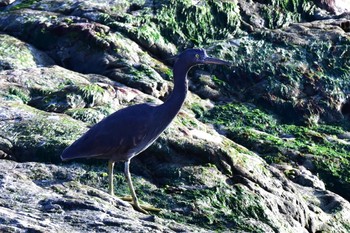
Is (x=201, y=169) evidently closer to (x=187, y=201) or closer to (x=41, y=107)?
(x=187, y=201)

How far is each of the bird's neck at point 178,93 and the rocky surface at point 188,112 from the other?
3.38 ft

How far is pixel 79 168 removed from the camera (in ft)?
36.2

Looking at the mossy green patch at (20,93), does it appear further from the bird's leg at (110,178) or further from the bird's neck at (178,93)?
the bird's leg at (110,178)

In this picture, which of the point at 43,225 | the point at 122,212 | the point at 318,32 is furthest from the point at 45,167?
the point at 318,32

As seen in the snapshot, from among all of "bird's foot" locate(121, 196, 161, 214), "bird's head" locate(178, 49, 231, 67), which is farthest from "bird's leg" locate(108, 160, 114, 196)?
"bird's head" locate(178, 49, 231, 67)

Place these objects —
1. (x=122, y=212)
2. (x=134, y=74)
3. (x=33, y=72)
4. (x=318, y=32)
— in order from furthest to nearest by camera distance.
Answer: (x=318, y=32) → (x=134, y=74) → (x=33, y=72) → (x=122, y=212)

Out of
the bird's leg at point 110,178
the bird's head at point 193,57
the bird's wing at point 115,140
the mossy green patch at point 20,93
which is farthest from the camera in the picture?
the mossy green patch at point 20,93

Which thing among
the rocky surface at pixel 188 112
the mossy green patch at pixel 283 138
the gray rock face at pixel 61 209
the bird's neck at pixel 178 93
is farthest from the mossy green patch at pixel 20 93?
the gray rock face at pixel 61 209

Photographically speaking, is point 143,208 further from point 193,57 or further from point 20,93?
point 20,93

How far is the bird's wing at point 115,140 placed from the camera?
1044 centimetres

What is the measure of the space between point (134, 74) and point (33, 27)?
2.70m

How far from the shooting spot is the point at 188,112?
15.3 m

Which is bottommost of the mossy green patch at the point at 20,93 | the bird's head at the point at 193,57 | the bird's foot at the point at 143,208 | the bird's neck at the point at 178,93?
the bird's foot at the point at 143,208

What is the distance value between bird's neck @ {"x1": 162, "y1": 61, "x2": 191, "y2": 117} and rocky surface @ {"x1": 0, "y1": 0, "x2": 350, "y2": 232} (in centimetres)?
103
